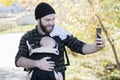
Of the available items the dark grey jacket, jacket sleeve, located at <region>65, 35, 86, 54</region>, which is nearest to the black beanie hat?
the dark grey jacket

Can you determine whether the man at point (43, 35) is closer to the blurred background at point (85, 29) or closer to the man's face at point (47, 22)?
the man's face at point (47, 22)

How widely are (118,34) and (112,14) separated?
0.48 meters

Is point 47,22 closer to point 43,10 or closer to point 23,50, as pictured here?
point 43,10

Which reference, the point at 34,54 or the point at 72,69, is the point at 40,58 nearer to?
the point at 34,54

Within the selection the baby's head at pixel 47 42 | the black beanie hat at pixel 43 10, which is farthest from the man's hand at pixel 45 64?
the black beanie hat at pixel 43 10

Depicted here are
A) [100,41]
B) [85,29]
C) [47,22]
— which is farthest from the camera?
[85,29]

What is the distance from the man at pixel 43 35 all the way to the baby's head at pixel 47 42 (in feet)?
0.09

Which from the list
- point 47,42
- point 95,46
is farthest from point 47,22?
point 95,46

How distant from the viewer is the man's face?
3096 millimetres

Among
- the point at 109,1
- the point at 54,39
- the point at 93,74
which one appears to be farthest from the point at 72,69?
the point at 54,39

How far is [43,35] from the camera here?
315cm

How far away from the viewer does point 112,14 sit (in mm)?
7094

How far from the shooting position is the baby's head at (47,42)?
3121mm

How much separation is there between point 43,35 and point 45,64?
0.82ft
